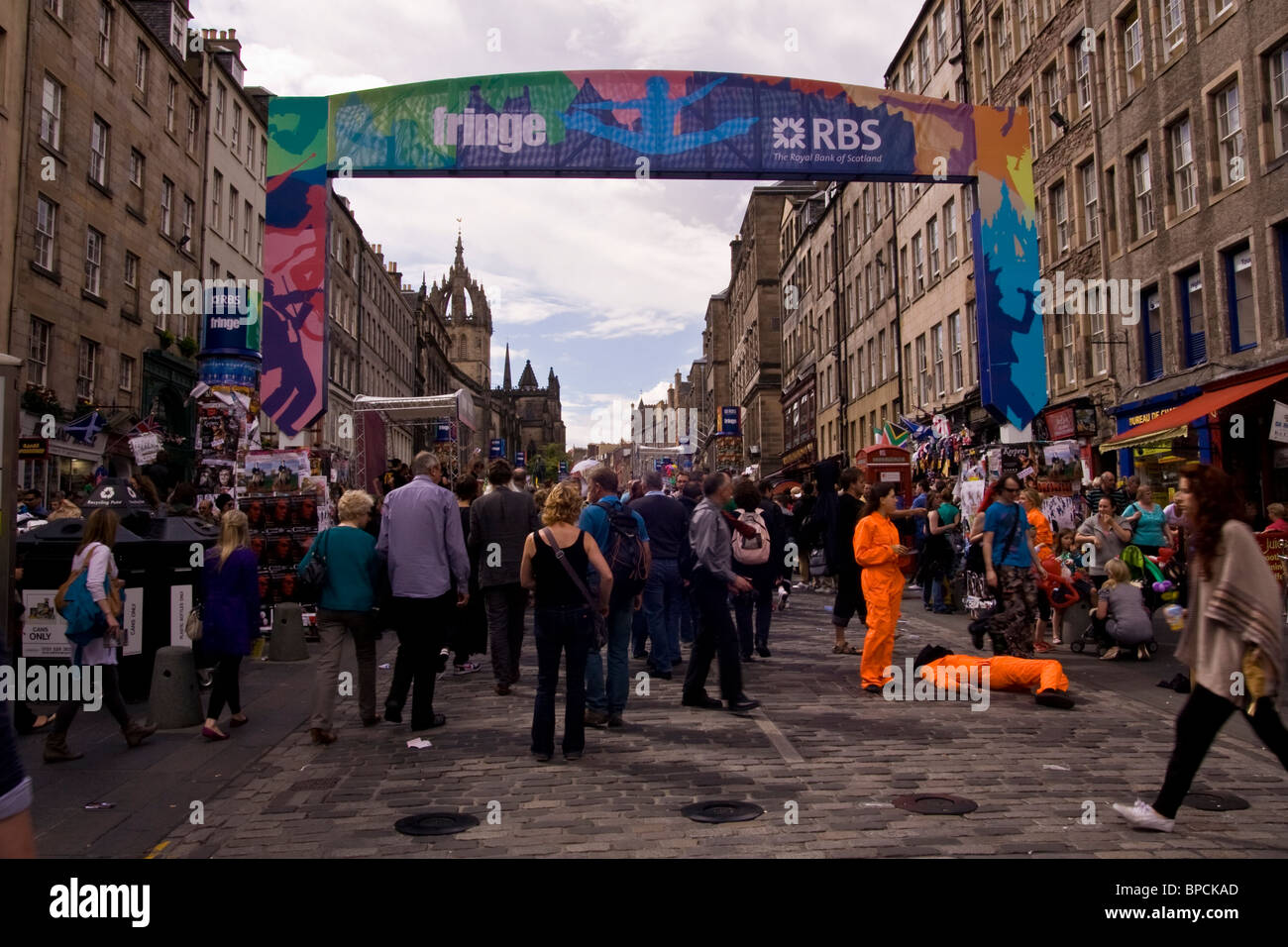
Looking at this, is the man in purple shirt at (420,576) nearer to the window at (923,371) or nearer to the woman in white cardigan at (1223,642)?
the woman in white cardigan at (1223,642)

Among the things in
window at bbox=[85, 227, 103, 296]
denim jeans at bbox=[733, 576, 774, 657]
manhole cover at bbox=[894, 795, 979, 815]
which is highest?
window at bbox=[85, 227, 103, 296]

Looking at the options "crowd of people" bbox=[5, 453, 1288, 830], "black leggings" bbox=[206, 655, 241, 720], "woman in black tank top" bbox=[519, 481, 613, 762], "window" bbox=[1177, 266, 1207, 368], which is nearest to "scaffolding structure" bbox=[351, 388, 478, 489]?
"crowd of people" bbox=[5, 453, 1288, 830]

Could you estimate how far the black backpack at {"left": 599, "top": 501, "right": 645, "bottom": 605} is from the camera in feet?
26.3

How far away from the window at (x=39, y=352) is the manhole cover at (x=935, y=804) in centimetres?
2175

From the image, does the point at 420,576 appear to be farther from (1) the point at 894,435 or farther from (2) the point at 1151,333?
(1) the point at 894,435

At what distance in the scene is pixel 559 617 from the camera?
6.66 metres

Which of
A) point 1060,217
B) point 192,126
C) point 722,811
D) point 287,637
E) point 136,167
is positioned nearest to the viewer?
point 722,811

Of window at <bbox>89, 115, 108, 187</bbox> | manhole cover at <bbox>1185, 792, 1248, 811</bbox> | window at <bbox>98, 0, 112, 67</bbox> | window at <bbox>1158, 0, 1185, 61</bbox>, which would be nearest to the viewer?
manhole cover at <bbox>1185, 792, 1248, 811</bbox>

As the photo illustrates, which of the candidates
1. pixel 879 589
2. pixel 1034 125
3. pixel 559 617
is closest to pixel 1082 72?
pixel 1034 125

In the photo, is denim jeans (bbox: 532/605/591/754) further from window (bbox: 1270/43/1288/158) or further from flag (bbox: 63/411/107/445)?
flag (bbox: 63/411/107/445)

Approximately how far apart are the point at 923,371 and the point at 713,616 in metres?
26.7

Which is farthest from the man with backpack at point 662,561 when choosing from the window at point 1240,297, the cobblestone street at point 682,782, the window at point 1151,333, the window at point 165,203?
the window at point 165,203

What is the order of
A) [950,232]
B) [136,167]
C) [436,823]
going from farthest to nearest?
1. [950,232]
2. [136,167]
3. [436,823]

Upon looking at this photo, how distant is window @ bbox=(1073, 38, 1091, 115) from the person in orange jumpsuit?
719 inches
